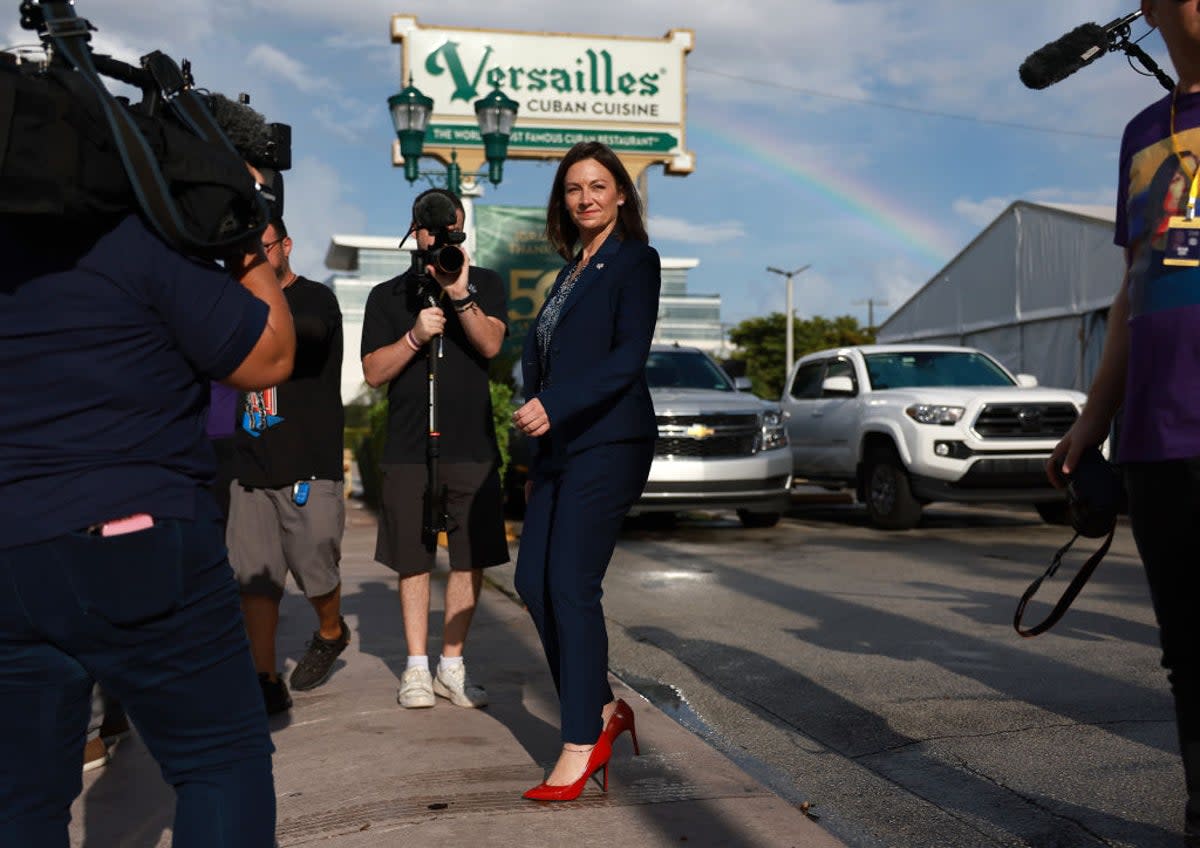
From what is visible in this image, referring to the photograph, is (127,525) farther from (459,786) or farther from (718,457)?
(718,457)

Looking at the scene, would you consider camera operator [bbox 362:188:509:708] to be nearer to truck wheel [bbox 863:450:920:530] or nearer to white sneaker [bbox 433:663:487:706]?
white sneaker [bbox 433:663:487:706]

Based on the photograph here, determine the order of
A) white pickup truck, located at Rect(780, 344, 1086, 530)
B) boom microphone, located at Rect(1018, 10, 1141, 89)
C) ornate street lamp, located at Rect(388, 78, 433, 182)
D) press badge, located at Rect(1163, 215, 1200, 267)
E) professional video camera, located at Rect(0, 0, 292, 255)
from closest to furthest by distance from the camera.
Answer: professional video camera, located at Rect(0, 0, 292, 255), press badge, located at Rect(1163, 215, 1200, 267), boom microphone, located at Rect(1018, 10, 1141, 89), white pickup truck, located at Rect(780, 344, 1086, 530), ornate street lamp, located at Rect(388, 78, 433, 182)

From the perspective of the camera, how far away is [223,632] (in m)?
2.07

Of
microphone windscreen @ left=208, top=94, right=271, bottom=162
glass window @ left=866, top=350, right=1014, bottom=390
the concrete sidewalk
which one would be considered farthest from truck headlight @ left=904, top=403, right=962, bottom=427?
microphone windscreen @ left=208, top=94, right=271, bottom=162

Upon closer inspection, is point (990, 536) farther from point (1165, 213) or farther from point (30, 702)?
point (30, 702)

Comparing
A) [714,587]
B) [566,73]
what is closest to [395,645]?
[714,587]

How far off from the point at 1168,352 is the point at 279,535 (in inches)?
137

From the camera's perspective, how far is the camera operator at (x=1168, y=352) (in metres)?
2.44

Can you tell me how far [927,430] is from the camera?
11.6 metres

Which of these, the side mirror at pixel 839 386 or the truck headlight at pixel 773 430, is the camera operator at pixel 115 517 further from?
the side mirror at pixel 839 386

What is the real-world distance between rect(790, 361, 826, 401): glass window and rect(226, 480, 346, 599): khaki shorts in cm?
967

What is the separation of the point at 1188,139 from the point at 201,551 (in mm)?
1946

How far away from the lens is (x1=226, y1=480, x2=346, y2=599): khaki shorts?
16.1 ft

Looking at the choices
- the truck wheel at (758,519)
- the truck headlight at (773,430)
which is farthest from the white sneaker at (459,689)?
the truck wheel at (758,519)
